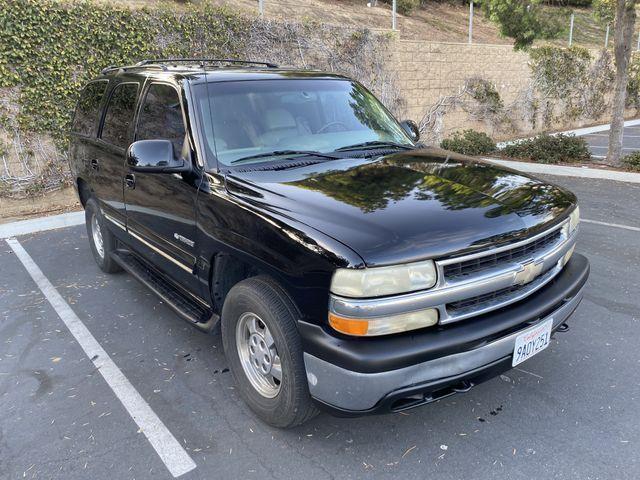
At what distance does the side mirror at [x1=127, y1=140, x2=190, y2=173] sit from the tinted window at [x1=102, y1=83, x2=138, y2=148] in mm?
1028

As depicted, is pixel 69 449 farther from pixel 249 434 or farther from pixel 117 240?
pixel 117 240

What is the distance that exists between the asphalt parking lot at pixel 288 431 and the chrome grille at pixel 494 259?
39.1 inches

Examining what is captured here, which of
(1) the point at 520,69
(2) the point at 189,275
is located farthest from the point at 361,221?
(1) the point at 520,69

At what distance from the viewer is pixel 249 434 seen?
2811 mm

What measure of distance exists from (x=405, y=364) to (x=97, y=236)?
4.31 m

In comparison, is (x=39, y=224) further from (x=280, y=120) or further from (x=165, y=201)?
(x=280, y=120)

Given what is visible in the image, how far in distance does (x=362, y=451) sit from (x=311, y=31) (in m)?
10.5

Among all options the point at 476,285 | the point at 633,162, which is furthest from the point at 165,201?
the point at 633,162

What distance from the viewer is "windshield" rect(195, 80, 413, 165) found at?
3279 millimetres

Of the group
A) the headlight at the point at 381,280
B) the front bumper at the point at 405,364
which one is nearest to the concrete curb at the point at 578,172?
the front bumper at the point at 405,364

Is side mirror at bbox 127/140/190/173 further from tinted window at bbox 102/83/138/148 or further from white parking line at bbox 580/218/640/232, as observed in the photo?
white parking line at bbox 580/218/640/232

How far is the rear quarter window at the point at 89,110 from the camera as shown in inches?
191

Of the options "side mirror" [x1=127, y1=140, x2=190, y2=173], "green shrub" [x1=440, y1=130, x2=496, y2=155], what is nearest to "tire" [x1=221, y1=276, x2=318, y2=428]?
"side mirror" [x1=127, y1=140, x2=190, y2=173]

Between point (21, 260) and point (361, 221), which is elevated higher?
point (361, 221)
